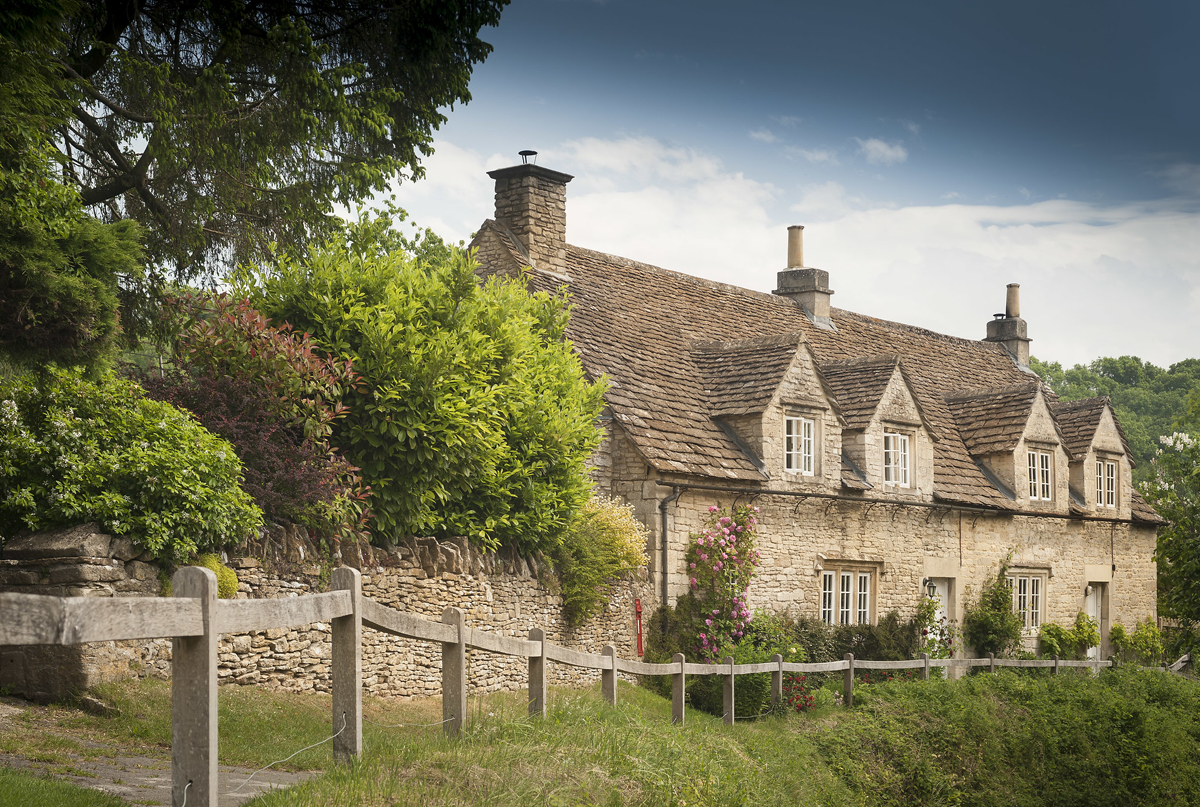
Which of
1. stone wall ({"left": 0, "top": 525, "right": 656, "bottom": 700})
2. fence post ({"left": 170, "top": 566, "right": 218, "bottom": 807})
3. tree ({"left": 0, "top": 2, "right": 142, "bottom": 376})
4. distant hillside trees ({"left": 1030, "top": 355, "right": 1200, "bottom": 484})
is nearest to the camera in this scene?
fence post ({"left": 170, "top": 566, "right": 218, "bottom": 807})

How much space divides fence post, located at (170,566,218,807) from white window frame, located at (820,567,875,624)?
18145 mm

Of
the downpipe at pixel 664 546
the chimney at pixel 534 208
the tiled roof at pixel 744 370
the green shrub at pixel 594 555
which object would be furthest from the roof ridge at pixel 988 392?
the green shrub at pixel 594 555

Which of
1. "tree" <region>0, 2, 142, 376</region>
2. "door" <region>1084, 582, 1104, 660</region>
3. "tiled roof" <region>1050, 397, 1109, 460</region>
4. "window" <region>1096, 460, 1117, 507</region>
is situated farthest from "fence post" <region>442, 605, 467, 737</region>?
"window" <region>1096, 460, 1117, 507</region>

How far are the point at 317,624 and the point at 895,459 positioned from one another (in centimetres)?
1459

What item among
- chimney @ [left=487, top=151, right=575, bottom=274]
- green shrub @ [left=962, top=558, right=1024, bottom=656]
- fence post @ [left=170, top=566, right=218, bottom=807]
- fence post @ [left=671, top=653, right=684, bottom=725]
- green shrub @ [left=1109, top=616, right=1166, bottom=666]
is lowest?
green shrub @ [left=1109, top=616, right=1166, bottom=666]

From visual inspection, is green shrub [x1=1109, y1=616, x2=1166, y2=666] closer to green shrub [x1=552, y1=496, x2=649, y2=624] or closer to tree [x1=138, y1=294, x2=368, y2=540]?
green shrub [x1=552, y1=496, x2=649, y2=624]

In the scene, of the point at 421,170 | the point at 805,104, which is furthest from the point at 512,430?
the point at 805,104

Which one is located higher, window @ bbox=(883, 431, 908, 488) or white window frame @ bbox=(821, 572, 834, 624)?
window @ bbox=(883, 431, 908, 488)

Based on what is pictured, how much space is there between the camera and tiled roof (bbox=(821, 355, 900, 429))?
23.5 m

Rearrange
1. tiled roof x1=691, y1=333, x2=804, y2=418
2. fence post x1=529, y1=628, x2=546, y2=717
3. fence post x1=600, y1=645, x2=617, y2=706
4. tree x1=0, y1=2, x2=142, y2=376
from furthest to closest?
tiled roof x1=691, y1=333, x2=804, y2=418, fence post x1=600, y1=645, x2=617, y2=706, fence post x1=529, y1=628, x2=546, y2=717, tree x1=0, y1=2, x2=142, y2=376

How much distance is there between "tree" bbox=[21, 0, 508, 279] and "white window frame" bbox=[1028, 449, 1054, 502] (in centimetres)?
1921

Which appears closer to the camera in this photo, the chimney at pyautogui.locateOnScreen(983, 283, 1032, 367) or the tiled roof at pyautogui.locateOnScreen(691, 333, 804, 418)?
the tiled roof at pyautogui.locateOnScreen(691, 333, 804, 418)

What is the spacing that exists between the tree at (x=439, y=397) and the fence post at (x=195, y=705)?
31.7 feet

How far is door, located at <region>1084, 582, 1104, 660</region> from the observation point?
29.0 m
